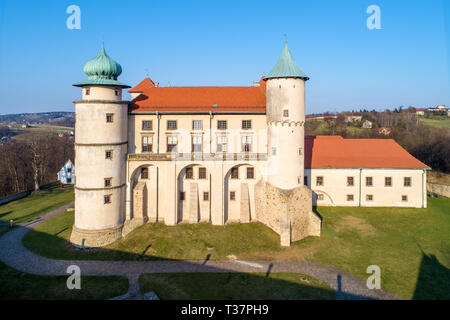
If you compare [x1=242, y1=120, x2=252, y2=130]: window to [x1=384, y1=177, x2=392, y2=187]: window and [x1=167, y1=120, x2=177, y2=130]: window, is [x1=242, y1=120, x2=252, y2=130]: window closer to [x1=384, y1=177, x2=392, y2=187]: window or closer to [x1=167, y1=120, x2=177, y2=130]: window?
[x1=167, y1=120, x2=177, y2=130]: window

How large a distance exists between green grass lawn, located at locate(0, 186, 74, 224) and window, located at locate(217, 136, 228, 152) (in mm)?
26011

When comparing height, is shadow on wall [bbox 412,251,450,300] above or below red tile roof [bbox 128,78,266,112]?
below

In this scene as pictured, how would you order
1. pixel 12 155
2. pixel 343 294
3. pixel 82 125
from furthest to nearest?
pixel 12 155
pixel 82 125
pixel 343 294

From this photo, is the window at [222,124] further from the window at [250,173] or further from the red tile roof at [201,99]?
the window at [250,173]

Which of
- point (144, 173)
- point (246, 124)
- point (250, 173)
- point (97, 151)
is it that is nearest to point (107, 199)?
point (144, 173)

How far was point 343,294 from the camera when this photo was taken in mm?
→ 20562

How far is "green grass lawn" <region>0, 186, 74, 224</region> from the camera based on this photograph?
3891 cm

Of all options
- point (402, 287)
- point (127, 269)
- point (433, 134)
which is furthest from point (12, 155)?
point (433, 134)

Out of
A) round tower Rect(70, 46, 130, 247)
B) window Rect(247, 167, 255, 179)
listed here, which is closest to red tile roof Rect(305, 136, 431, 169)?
window Rect(247, 167, 255, 179)

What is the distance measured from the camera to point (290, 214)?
2873cm

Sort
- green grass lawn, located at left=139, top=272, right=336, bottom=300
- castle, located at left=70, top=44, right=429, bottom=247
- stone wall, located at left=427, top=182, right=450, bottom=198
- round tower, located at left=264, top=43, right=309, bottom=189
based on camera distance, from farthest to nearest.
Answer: stone wall, located at left=427, top=182, right=450, bottom=198, round tower, located at left=264, top=43, right=309, bottom=189, castle, located at left=70, top=44, right=429, bottom=247, green grass lawn, located at left=139, top=272, right=336, bottom=300

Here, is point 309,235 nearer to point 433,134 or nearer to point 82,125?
point 82,125
